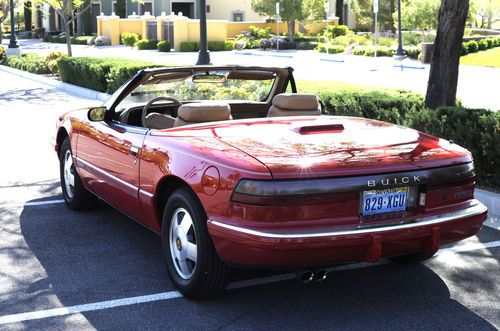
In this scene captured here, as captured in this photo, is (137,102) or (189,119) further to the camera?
(137,102)

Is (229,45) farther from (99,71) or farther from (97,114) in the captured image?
(97,114)

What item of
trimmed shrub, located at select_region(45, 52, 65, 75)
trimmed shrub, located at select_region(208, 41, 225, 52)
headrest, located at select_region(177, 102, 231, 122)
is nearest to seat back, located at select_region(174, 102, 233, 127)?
headrest, located at select_region(177, 102, 231, 122)

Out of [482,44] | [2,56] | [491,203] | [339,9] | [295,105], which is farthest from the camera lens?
[339,9]

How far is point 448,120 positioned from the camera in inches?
302

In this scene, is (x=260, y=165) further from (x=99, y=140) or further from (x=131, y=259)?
(x=99, y=140)

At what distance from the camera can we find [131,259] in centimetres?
539

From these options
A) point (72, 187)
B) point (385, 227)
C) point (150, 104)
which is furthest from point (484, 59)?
point (385, 227)

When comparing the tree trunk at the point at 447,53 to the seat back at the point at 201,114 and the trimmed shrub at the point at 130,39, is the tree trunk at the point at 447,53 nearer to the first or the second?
the seat back at the point at 201,114

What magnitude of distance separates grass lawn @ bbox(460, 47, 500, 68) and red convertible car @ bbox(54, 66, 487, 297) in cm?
2775

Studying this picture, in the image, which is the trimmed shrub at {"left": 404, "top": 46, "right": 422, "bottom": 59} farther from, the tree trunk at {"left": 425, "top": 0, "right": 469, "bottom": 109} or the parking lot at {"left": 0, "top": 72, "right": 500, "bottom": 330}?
the parking lot at {"left": 0, "top": 72, "right": 500, "bottom": 330}

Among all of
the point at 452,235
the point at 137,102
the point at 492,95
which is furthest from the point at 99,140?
the point at 492,95

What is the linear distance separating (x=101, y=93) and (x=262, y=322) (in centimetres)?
1515

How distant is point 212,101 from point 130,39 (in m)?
48.9

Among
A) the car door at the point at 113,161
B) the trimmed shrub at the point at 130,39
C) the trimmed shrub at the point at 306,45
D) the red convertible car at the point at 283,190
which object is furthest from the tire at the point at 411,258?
the trimmed shrub at the point at 130,39
